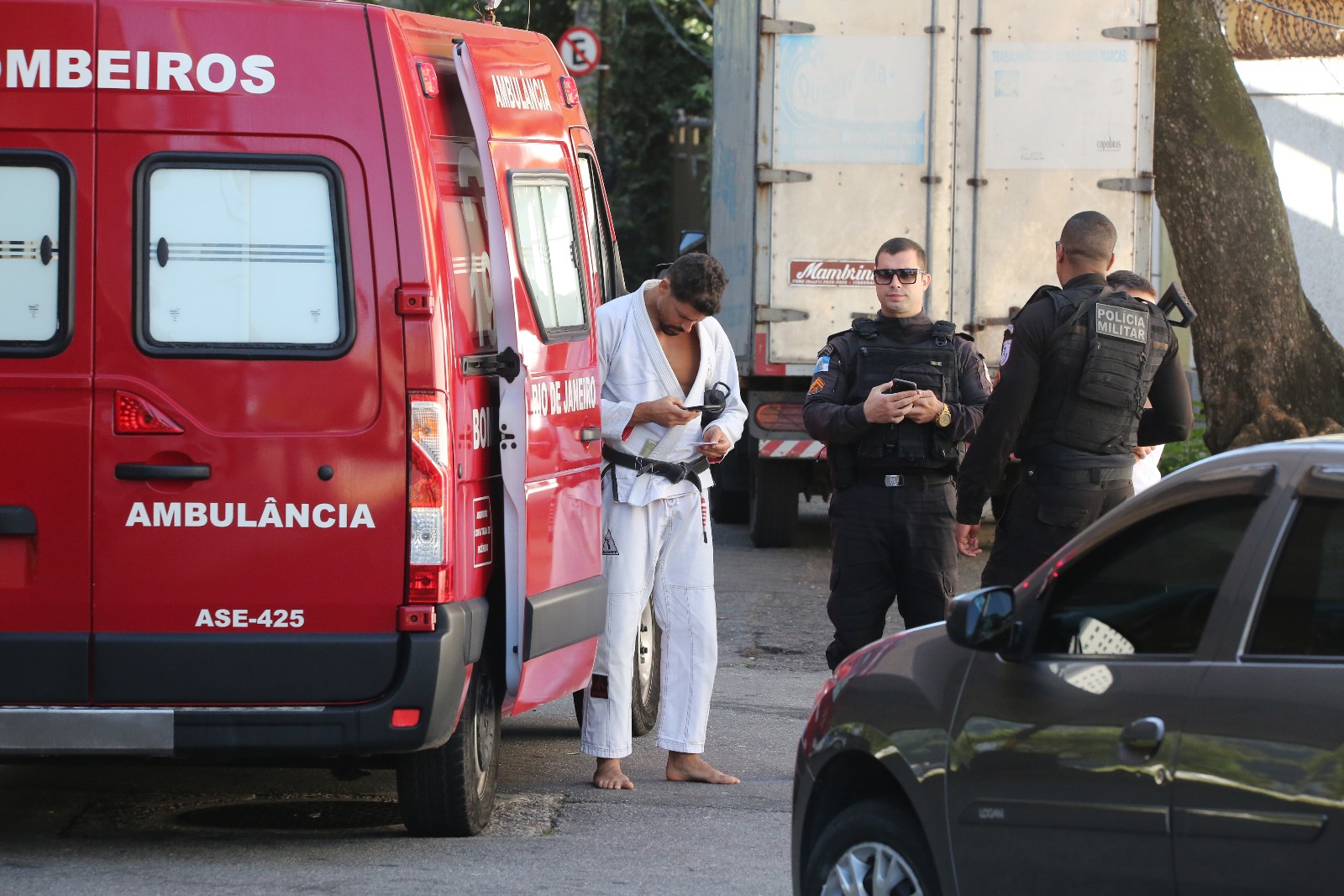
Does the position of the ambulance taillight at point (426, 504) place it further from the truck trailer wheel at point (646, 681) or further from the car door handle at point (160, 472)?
the truck trailer wheel at point (646, 681)

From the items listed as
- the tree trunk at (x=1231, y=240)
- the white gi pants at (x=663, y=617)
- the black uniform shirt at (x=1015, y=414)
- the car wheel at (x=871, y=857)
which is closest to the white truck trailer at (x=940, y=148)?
the tree trunk at (x=1231, y=240)

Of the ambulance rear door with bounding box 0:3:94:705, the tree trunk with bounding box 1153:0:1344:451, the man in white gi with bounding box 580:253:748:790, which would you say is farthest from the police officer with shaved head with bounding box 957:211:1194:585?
the tree trunk with bounding box 1153:0:1344:451

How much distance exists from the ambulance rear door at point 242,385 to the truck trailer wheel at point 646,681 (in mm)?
2285

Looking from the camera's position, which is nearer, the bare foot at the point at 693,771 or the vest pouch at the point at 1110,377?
the vest pouch at the point at 1110,377

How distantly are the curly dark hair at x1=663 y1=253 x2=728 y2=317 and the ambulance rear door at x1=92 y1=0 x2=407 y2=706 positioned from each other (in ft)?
4.76

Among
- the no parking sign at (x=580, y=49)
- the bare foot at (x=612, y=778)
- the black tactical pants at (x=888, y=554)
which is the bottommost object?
the bare foot at (x=612, y=778)

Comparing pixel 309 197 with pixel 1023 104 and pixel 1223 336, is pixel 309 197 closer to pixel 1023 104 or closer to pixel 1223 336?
pixel 1023 104

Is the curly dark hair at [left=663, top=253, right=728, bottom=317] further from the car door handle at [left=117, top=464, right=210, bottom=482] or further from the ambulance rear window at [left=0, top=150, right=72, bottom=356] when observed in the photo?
the ambulance rear window at [left=0, top=150, right=72, bottom=356]

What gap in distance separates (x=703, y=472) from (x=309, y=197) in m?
1.95

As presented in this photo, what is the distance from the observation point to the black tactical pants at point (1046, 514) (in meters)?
6.10

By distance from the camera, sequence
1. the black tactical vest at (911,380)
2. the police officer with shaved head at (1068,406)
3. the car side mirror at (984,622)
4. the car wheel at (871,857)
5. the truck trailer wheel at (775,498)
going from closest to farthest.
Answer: the car side mirror at (984,622), the car wheel at (871,857), the police officer with shaved head at (1068,406), the black tactical vest at (911,380), the truck trailer wheel at (775,498)

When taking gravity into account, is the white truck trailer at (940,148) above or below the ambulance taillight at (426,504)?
above

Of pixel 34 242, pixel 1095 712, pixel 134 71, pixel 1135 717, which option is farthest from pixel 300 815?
pixel 1135 717

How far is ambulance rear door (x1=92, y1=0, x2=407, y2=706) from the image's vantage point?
5.19 meters
